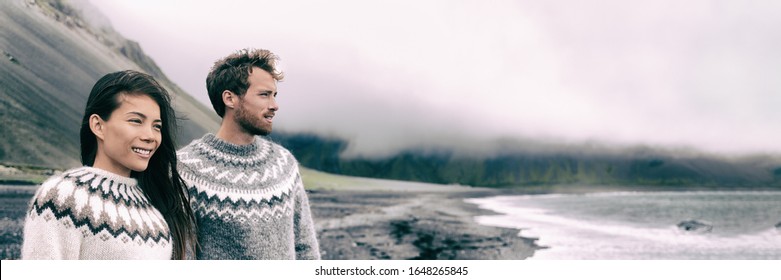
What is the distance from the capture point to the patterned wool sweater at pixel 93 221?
2.06 m

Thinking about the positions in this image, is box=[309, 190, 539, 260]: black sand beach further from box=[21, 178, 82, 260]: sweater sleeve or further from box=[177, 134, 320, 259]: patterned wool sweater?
box=[21, 178, 82, 260]: sweater sleeve

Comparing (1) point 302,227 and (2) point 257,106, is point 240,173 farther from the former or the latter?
(1) point 302,227

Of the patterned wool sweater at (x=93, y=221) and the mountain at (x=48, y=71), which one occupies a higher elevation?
the mountain at (x=48, y=71)

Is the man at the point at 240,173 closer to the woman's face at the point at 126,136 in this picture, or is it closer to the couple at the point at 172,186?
the couple at the point at 172,186

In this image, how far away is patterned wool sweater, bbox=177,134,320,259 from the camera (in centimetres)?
303

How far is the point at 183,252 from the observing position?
2.61 metres

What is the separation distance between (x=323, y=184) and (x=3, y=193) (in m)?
19.8

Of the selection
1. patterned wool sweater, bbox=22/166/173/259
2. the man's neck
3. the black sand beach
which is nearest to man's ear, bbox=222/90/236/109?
the man's neck

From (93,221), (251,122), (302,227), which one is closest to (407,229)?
(302,227)

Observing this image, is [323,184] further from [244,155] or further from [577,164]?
[244,155]

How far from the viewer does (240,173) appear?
313 cm

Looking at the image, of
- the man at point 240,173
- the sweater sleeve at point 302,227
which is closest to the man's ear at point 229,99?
the man at point 240,173

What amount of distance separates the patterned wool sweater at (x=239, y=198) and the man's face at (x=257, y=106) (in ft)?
0.57

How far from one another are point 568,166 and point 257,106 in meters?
20.9
